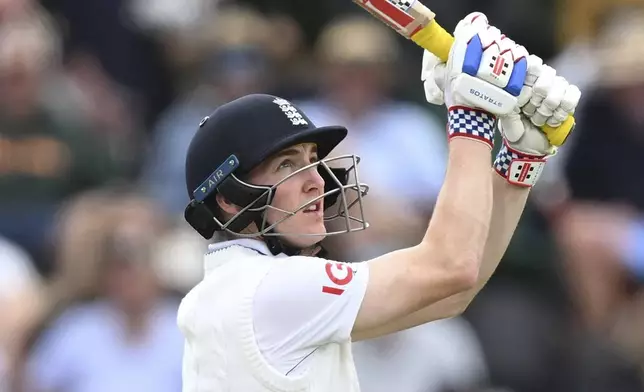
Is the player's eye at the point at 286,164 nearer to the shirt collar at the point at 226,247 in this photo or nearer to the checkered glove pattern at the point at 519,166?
the shirt collar at the point at 226,247

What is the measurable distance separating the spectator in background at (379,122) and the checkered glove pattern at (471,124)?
3.59m

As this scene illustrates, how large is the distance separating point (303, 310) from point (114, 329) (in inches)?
147

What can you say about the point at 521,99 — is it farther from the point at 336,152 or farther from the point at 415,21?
the point at 336,152

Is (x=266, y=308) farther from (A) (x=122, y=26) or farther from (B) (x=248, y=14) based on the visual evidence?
(A) (x=122, y=26)

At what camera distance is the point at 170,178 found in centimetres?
927

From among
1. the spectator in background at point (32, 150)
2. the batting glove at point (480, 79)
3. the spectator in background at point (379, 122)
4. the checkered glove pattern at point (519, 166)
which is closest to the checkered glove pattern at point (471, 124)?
the batting glove at point (480, 79)

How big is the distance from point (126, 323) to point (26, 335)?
0.66 metres

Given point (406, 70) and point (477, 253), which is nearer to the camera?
point (477, 253)

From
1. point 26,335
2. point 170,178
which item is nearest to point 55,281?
point 26,335

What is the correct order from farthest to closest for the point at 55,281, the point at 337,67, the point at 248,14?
A: 1. the point at 248,14
2. the point at 337,67
3. the point at 55,281

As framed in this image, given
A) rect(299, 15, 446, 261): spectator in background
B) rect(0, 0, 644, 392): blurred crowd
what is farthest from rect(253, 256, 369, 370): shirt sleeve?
rect(299, 15, 446, 261): spectator in background

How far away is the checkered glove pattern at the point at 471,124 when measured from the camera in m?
4.59

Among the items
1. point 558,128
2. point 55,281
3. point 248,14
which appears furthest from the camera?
point 248,14

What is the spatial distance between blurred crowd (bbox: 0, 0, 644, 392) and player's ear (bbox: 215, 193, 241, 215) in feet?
9.58
